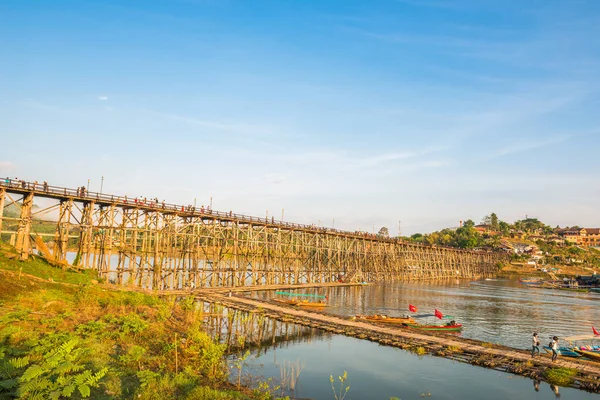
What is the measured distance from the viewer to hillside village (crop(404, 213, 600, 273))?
126637mm

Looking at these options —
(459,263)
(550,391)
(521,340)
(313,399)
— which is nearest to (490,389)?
(550,391)

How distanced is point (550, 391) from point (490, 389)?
8.74 feet

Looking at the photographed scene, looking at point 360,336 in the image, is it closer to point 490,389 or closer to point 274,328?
point 274,328

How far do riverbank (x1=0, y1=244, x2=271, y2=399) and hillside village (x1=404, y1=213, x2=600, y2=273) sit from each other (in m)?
126

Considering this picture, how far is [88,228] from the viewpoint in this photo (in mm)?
34469

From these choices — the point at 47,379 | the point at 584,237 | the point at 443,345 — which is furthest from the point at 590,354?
the point at 584,237

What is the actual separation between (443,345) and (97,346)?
1914cm

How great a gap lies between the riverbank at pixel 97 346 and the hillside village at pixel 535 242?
12587 cm

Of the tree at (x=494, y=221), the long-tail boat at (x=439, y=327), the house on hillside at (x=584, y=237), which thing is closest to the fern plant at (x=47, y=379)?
the long-tail boat at (x=439, y=327)

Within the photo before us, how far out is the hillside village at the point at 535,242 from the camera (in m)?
127

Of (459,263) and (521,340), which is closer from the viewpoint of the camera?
(521,340)

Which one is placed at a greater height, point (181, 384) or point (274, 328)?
→ point (181, 384)

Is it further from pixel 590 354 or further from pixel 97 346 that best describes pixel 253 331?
pixel 590 354

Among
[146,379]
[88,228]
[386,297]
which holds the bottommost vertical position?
[386,297]
